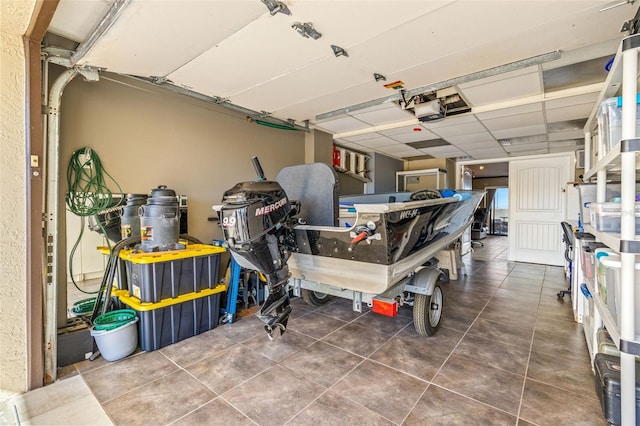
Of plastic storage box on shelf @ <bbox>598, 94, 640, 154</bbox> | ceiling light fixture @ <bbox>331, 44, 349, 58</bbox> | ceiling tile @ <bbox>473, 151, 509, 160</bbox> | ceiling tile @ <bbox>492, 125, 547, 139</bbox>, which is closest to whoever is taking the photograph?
plastic storage box on shelf @ <bbox>598, 94, 640, 154</bbox>

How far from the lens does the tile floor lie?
5.76 ft

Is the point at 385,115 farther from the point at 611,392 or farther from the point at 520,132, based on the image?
the point at 611,392

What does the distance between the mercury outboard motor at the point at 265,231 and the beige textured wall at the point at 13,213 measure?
1342mm

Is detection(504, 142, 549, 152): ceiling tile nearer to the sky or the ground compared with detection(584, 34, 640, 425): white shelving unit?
nearer to the sky

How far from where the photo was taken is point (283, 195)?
2273mm

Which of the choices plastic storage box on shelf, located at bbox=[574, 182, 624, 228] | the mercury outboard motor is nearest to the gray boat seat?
the mercury outboard motor

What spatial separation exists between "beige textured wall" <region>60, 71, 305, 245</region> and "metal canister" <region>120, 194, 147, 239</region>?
0.09 metres

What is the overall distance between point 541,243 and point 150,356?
7251mm

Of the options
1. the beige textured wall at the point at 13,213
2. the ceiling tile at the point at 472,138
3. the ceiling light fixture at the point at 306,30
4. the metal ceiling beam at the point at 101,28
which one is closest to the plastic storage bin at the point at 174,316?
the beige textured wall at the point at 13,213

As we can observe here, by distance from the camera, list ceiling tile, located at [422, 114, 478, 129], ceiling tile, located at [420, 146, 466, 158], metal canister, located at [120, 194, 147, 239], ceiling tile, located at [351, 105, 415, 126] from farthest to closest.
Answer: ceiling tile, located at [420, 146, 466, 158], ceiling tile, located at [422, 114, 478, 129], ceiling tile, located at [351, 105, 415, 126], metal canister, located at [120, 194, 147, 239]

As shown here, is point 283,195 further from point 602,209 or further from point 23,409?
point 23,409

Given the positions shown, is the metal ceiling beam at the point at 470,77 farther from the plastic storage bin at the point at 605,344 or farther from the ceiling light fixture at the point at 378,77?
the plastic storage bin at the point at 605,344

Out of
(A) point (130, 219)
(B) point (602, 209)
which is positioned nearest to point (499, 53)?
(B) point (602, 209)

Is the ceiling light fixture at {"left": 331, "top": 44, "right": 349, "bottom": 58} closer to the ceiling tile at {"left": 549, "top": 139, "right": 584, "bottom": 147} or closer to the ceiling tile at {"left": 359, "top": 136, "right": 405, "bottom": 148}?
the ceiling tile at {"left": 359, "top": 136, "right": 405, "bottom": 148}
